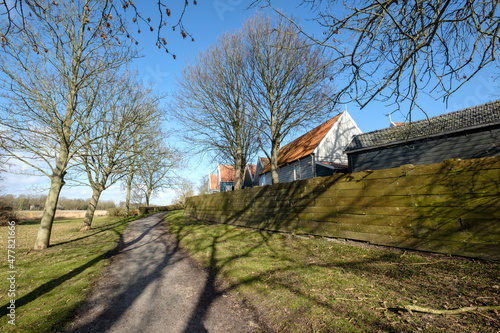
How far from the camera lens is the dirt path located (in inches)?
132

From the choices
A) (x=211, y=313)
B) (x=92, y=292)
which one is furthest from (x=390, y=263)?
(x=92, y=292)

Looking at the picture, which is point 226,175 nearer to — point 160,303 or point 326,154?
point 326,154

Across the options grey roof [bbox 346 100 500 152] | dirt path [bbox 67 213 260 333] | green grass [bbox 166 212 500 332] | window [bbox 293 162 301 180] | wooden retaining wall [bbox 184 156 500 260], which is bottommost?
dirt path [bbox 67 213 260 333]

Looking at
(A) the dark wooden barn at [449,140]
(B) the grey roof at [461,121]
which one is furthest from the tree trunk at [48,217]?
(B) the grey roof at [461,121]

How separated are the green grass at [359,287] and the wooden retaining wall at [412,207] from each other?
34cm

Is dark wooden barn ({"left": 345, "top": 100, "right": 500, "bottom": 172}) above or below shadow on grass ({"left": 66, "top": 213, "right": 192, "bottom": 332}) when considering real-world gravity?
above

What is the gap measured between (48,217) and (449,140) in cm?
1963

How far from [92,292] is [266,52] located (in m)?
14.0

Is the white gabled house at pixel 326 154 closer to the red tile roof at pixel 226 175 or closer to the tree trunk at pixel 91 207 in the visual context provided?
the tree trunk at pixel 91 207

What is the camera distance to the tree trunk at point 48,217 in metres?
8.48

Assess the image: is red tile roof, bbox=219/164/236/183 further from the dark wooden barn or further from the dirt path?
the dirt path

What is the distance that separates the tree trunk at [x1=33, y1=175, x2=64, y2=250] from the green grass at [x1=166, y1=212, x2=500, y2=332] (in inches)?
283

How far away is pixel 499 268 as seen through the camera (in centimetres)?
372

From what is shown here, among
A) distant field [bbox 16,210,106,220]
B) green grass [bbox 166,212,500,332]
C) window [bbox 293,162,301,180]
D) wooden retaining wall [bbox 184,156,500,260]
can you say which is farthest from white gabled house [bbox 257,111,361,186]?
distant field [bbox 16,210,106,220]
